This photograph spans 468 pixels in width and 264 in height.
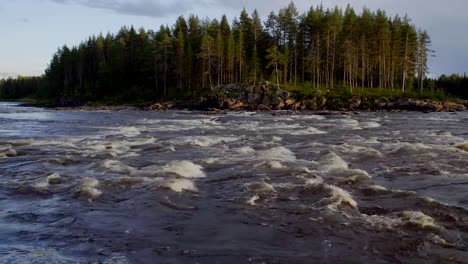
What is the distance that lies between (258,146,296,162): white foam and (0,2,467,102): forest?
63.0 metres

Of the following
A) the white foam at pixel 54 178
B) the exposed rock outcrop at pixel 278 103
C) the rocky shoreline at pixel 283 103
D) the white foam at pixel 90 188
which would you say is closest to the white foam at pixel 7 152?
the white foam at pixel 54 178

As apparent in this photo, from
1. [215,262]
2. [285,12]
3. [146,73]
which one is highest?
[285,12]

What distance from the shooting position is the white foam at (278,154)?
72.0 ft

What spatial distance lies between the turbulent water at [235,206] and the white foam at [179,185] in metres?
0.04

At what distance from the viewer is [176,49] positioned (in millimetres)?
103750

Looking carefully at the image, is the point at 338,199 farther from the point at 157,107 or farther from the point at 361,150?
the point at 157,107

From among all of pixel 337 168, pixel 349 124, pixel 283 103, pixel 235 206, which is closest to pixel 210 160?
pixel 337 168

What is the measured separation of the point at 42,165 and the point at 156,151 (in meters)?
6.24

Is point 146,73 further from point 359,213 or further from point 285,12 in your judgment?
point 359,213

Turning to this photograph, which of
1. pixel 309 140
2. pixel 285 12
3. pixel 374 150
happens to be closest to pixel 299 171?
pixel 374 150

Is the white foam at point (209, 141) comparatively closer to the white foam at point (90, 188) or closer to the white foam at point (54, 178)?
the white foam at point (54, 178)

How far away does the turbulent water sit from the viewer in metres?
9.52

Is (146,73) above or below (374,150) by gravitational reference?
above

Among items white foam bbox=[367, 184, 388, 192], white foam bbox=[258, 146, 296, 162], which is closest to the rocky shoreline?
white foam bbox=[258, 146, 296, 162]
